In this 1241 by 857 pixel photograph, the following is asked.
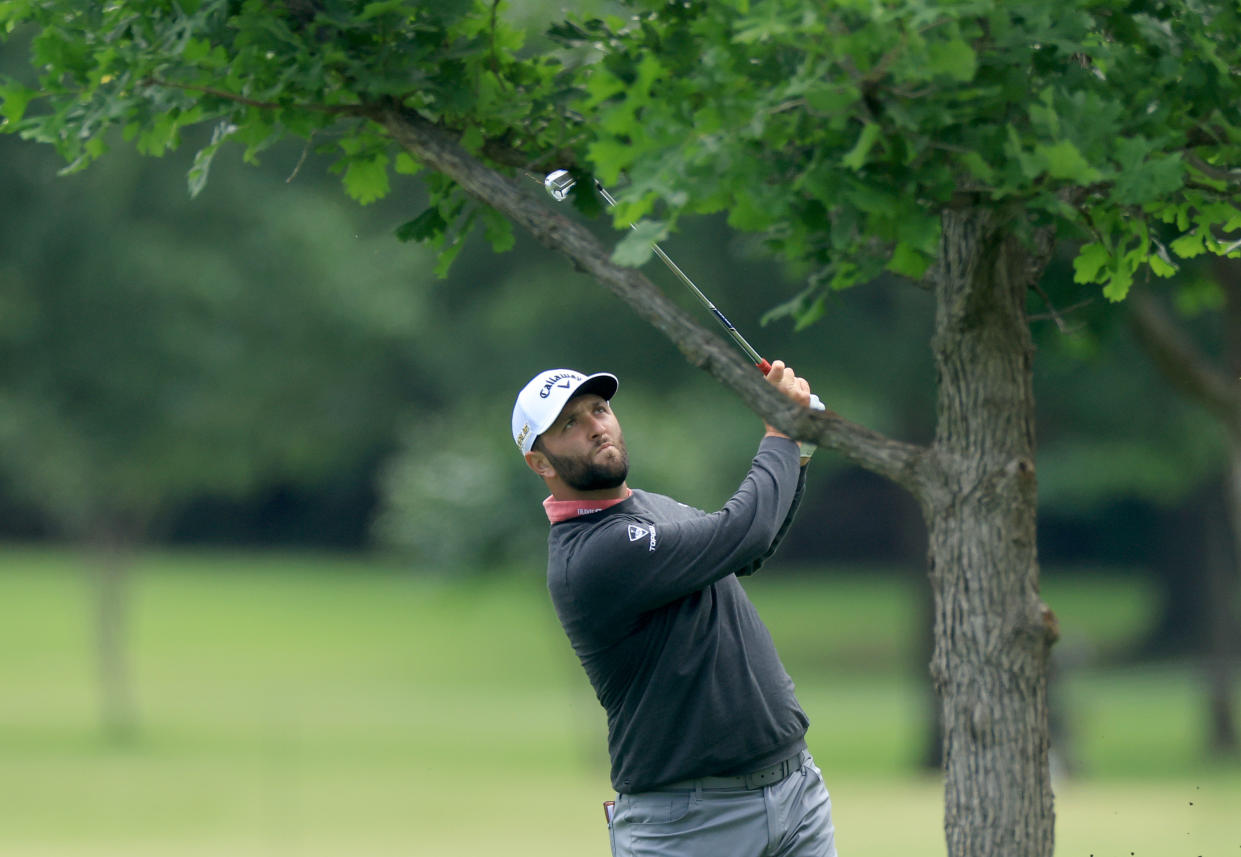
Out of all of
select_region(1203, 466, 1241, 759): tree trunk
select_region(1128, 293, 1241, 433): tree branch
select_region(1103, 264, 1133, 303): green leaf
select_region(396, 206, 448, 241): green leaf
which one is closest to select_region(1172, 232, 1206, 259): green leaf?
select_region(1103, 264, 1133, 303): green leaf

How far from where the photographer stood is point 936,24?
2.77 metres

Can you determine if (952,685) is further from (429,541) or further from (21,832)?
(429,541)

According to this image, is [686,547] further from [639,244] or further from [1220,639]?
[1220,639]

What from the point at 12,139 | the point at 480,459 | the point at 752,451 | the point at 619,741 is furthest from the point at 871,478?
the point at 619,741

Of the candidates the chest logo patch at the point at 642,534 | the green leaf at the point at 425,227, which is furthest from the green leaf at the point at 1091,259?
the green leaf at the point at 425,227

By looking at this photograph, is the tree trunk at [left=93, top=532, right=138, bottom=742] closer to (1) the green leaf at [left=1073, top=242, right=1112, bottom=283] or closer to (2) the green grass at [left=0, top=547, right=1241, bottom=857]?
(2) the green grass at [left=0, top=547, right=1241, bottom=857]

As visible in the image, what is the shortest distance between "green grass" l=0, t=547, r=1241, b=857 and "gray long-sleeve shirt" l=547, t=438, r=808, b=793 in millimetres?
6229

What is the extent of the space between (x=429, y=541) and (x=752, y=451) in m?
5.45

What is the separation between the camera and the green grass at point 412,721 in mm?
12766

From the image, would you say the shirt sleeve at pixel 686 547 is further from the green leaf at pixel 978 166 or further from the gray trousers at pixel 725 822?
the green leaf at pixel 978 166

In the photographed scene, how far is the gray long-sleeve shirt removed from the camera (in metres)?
3.90

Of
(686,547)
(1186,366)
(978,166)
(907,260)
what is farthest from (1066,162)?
(1186,366)

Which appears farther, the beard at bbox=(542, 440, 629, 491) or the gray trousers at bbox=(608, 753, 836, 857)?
the beard at bbox=(542, 440, 629, 491)

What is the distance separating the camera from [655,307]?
376 cm
